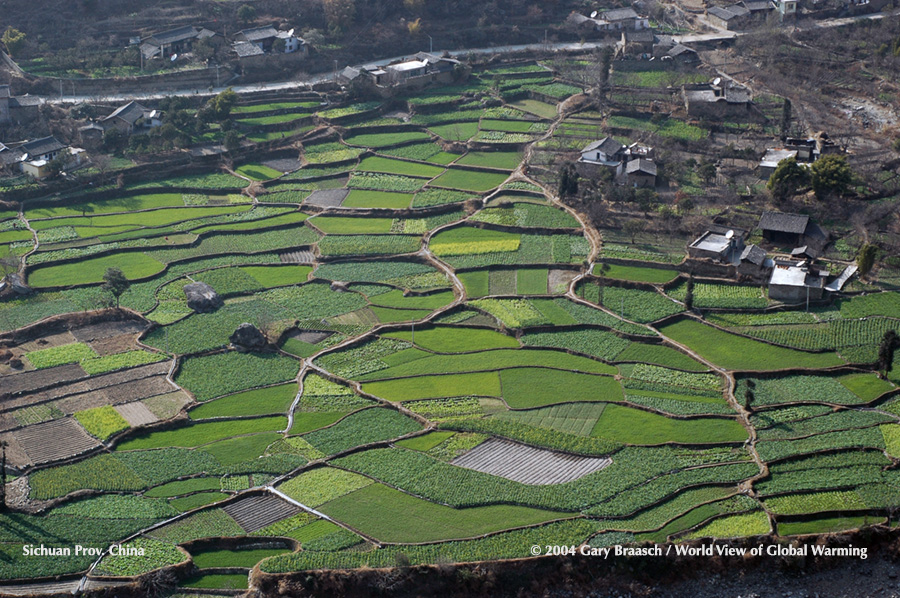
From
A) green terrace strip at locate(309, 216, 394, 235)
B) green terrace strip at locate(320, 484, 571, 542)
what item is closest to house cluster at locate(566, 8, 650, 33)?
green terrace strip at locate(309, 216, 394, 235)

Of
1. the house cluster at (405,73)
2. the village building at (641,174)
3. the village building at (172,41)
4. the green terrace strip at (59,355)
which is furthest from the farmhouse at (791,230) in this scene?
the village building at (172,41)

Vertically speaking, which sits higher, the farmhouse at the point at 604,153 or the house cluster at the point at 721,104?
the house cluster at the point at 721,104

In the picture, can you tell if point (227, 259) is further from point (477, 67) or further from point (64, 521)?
point (477, 67)

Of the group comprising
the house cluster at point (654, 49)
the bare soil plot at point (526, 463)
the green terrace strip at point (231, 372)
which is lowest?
the bare soil plot at point (526, 463)

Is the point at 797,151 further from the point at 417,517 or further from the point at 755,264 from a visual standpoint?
the point at 417,517

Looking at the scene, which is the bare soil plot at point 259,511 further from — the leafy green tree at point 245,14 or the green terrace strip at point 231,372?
the leafy green tree at point 245,14

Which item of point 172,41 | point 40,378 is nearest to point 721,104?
point 172,41
